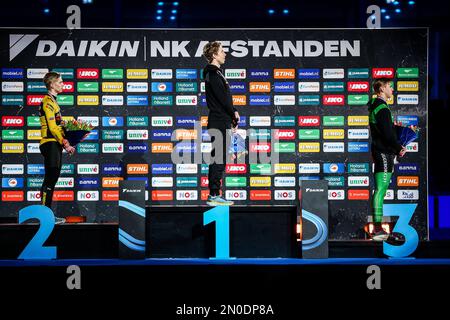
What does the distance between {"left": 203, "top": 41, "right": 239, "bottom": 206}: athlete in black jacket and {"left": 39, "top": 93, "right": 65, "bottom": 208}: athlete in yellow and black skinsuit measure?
64.6 inches

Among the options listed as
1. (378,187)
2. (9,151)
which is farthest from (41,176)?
(378,187)

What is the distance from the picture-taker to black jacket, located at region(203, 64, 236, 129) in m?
5.75

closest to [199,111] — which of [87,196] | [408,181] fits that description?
[87,196]

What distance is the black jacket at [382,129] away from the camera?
5.86 meters

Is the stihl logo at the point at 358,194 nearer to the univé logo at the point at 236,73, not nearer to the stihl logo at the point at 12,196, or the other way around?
the univé logo at the point at 236,73

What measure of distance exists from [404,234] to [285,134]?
117 inches

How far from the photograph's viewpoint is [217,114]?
578 cm

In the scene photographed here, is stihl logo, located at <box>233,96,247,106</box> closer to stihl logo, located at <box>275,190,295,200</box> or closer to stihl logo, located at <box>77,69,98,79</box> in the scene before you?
stihl logo, located at <box>275,190,295,200</box>

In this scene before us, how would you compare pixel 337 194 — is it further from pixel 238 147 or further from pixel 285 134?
pixel 238 147

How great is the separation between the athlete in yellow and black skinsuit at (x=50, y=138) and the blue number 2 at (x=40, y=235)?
1.28m

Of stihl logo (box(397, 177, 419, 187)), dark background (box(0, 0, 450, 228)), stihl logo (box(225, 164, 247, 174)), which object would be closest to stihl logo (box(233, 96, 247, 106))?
stihl logo (box(225, 164, 247, 174))
